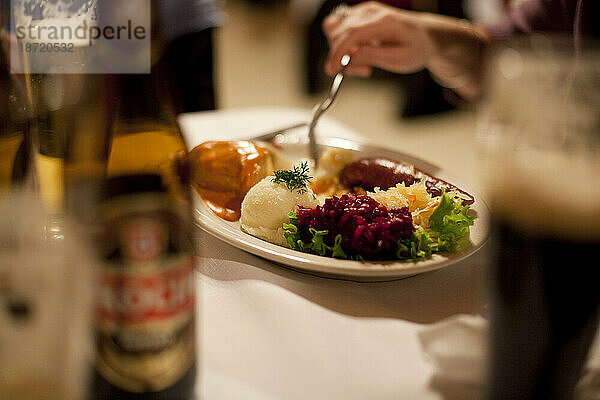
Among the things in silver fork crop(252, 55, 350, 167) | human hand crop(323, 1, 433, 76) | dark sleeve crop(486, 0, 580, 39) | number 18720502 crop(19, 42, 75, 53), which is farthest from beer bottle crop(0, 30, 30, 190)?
dark sleeve crop(486, 0, 580, 39)

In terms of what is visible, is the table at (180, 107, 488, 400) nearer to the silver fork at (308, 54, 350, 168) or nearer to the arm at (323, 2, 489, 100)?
the silver fork at (308, 54, 350, 168)

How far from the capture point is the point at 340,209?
0.64m

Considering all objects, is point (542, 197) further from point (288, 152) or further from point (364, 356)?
point (288, 152)

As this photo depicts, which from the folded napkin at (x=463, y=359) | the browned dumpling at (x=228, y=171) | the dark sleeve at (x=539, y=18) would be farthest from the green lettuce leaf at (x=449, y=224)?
the dark sleeve at (x=539, y=18)

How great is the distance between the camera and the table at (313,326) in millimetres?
438

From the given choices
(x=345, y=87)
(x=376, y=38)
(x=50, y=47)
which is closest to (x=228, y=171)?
(x=50, y=47)

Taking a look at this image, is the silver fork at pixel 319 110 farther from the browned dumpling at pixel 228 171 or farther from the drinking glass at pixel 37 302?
the drinking glass at pixel 37 302

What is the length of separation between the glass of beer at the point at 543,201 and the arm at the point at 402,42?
657mm

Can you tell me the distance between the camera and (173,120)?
50 centimetres

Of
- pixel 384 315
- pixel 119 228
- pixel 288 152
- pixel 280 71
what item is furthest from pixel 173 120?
pixel 280 71

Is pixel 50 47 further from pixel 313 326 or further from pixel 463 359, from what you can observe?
pixel 463 359

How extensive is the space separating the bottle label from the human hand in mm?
676

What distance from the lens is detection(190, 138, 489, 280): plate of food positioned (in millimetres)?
615

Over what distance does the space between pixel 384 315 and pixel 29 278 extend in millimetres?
343
